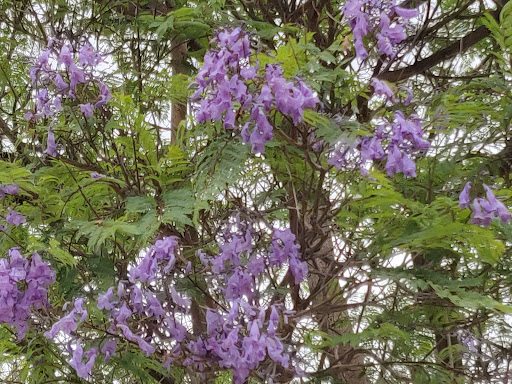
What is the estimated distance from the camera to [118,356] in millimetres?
1203

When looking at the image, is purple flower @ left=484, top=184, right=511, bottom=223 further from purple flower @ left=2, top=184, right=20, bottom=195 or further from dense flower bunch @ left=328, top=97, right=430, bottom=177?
purple flower @ left=2, top=184, right=20, bottom=195

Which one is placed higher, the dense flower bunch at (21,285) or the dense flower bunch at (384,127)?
the dense flower bunch at (384,127)

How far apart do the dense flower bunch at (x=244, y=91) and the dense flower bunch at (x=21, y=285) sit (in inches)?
14.8

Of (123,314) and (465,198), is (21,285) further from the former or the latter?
(465,198)

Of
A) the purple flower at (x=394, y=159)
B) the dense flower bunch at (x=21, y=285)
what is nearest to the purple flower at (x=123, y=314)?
the dense flower bunch at (x=21, y=285)

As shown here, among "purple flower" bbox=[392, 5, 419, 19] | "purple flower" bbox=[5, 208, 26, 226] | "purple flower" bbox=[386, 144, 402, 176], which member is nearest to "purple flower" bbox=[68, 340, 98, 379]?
"purple flower" bbox=[5, 208, 26, 226]

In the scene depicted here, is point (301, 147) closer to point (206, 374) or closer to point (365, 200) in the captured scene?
point (365, 200)

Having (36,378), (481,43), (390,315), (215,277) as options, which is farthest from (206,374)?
(481,43)

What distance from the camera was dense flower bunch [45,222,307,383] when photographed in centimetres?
85

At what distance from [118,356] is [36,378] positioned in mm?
238

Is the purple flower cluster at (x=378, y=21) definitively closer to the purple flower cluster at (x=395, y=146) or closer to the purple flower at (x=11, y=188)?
the purple flower cluster at (x=395, y=146)

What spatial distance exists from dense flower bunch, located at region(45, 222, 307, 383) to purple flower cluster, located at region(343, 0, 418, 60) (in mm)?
321

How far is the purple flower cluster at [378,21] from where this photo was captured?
87 centimetres

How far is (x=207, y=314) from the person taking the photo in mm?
917
